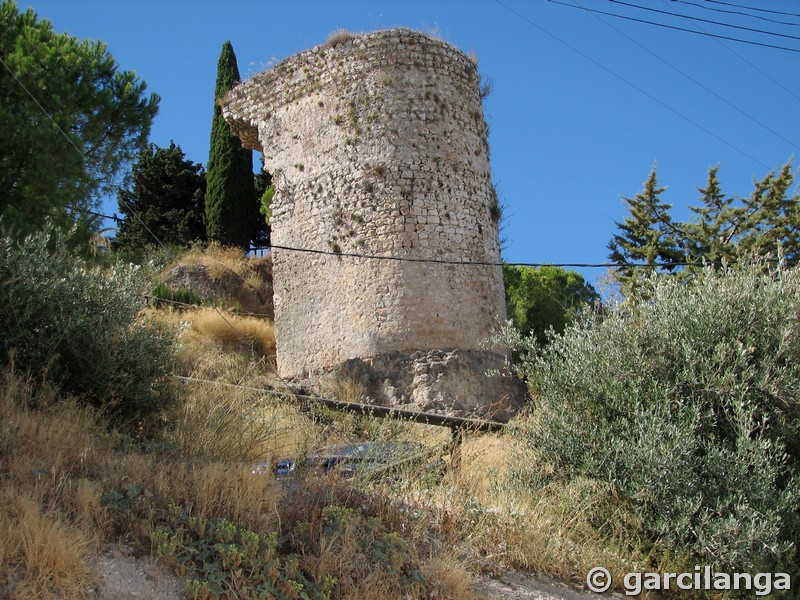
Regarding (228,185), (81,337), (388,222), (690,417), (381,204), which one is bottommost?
(690,417)

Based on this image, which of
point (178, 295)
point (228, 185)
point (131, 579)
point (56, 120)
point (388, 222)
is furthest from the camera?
point (228, 185)

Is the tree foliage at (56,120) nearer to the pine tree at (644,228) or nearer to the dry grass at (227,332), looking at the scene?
the dry grass at (227,332)

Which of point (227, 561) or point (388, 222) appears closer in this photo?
point (227, 561)

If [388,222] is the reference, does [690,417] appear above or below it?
below

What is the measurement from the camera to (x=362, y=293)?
11.2 m

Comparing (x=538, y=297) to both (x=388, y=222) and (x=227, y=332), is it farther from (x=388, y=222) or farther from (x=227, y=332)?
(x=227, y=332)

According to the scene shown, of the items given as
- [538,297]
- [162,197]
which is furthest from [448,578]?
[162,197]

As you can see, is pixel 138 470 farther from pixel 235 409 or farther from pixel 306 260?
pixel 306 260

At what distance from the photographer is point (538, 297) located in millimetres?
16438

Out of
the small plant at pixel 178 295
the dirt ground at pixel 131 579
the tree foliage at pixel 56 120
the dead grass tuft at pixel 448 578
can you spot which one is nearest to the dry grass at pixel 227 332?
the small plant at pixel 178 295

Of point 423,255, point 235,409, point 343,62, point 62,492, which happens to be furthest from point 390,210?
point 62,492

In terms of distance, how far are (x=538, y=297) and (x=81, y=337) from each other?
1157 centimetres

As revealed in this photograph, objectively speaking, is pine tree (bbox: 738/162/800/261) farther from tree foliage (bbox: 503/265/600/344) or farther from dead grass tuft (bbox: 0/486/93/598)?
dead grass tuft (bbox: 0/486/93/598)

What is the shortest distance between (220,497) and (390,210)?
276 inches
